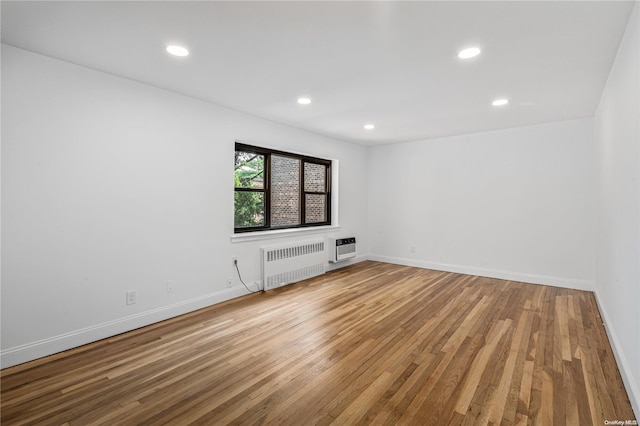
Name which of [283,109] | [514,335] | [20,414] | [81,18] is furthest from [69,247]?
[514,335]

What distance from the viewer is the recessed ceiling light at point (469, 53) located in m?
2.34

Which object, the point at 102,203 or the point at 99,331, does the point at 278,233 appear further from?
the point at 99,331

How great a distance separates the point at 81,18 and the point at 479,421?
351 cm

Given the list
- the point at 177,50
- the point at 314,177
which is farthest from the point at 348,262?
the point at 177,50

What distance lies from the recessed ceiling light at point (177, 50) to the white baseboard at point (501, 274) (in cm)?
510

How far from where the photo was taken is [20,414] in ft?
6.00

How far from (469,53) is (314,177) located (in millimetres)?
3490

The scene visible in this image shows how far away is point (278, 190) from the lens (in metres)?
4.82

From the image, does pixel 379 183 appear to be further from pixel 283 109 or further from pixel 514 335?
pixel 514 335

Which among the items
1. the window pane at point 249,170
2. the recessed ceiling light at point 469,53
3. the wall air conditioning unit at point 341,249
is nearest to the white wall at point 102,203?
the window pane at point 249,170

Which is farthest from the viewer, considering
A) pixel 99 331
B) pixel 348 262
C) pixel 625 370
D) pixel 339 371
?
pixel 348 262

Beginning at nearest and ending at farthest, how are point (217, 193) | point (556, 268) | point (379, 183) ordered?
point (217, 193) → point (556, 268) → point (379, 183)

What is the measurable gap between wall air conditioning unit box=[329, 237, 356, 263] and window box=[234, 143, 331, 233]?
0.44 metres

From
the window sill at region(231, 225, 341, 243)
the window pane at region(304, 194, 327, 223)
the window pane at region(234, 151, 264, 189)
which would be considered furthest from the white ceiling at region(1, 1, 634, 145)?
the window pane at region(304, 194, 327, 223)
